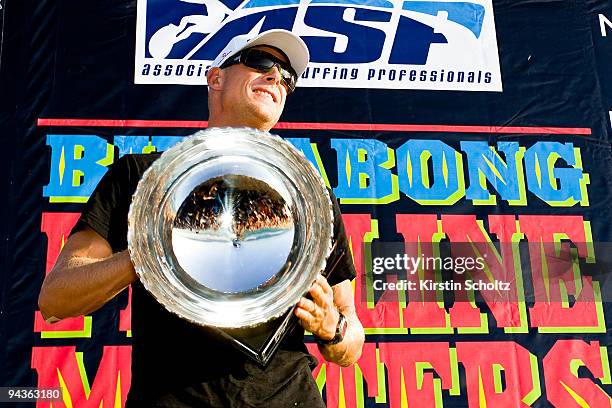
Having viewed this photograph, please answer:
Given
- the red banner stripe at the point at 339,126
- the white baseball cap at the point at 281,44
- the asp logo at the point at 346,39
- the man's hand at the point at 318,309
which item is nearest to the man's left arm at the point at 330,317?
the man's hand at the point at 318,309

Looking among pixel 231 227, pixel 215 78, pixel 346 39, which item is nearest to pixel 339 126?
pixel 346 39

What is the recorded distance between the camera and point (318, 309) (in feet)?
3.06

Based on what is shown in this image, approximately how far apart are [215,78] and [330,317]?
0.64m

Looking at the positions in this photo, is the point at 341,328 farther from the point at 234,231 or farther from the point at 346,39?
the point at 346,39

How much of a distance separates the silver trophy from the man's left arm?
3 centimetres

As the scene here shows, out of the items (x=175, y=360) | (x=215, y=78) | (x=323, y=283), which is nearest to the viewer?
(x=323, y=283)

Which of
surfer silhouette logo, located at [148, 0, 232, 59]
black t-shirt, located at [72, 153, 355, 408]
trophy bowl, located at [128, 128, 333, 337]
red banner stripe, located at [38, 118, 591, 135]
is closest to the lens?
trophy bowl, located at [128, 128, 333, 337]

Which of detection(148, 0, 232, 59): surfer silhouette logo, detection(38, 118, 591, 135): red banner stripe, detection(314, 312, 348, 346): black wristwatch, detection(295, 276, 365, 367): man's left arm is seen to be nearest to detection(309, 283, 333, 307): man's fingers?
detection(295, 276, 365, 367): man's left arm

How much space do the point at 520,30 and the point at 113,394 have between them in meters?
1.96

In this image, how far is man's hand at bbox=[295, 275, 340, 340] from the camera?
90 cm

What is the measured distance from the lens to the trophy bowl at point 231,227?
883mm

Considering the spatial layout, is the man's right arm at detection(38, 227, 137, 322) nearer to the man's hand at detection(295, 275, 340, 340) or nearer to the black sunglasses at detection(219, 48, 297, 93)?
the man's hand at detection(295, 275, 340, 340)

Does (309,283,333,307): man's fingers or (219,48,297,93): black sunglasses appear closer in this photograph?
(309,283,333,307): man's fingers

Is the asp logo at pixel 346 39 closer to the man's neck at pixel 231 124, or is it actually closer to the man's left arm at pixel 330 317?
the man's neck at pixel 231 124
